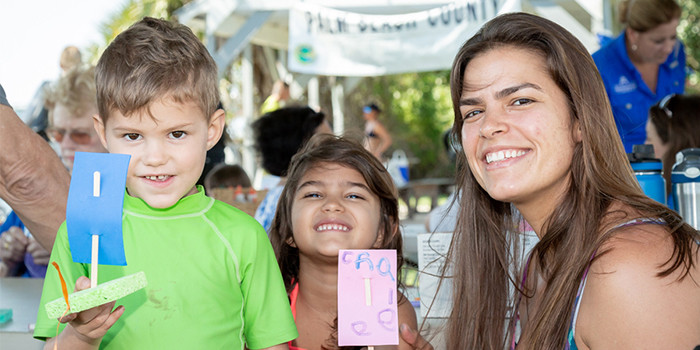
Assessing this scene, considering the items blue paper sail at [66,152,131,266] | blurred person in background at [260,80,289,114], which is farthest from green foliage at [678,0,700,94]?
blue paper sail at [66,152,131,266]

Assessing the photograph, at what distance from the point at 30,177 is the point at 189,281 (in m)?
0.74

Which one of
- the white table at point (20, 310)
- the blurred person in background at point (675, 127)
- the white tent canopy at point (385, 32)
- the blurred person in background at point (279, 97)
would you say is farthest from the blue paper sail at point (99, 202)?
the blurred person in background at point (279, 97)

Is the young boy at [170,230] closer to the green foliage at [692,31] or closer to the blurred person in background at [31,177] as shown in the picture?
the blurred person in background at [31,177]

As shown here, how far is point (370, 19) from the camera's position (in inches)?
186

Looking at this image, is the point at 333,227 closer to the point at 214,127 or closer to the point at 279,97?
the point at 214,127

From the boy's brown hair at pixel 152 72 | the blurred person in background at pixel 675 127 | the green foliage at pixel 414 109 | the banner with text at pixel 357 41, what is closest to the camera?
the boy's brown hair at pixel 152 72

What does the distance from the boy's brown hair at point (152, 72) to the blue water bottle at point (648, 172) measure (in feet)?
4.62

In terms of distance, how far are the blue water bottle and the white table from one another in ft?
6.26

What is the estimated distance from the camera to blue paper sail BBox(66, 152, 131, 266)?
1332 millimetres

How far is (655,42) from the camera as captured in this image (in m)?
3.64

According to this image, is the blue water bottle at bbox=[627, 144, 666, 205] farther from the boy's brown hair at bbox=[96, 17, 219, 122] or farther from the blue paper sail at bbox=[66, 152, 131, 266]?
the blue paper sail at bbox=[66, 152, 131, 266]

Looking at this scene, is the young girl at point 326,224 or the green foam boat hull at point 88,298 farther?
the young girl at point 326,224

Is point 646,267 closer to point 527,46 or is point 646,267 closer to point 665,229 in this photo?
point 665,229

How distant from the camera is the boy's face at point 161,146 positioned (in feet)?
4.73
